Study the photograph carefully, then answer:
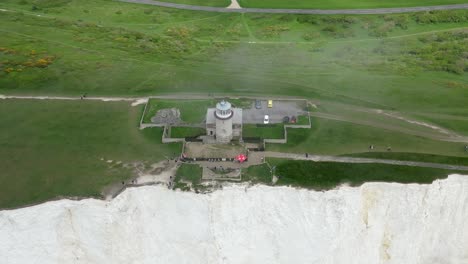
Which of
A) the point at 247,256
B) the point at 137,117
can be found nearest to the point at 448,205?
the point at 247,256

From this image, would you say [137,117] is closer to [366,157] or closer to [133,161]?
[133,161]

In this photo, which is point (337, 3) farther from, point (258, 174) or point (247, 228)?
point (247, 228)

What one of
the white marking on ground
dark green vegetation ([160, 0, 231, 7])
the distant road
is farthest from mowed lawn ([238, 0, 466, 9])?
the white marking on ground

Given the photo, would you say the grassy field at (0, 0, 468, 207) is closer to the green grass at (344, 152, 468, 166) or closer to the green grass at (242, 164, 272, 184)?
the green grass at (344, 152, 468, 166)

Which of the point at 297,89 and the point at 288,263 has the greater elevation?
the point at 297,89

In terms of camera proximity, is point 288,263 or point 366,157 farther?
point 366,157

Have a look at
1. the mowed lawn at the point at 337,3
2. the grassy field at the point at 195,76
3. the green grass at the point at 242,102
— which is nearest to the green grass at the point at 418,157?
the grassy field at the point at 195,76

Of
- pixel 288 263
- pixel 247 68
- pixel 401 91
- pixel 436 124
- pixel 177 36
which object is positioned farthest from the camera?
pixel 177 36

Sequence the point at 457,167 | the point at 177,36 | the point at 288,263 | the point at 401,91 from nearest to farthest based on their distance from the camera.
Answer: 1. the point at 288,263
2. the point at 457,167
3. the point at 401,91
4. the point at 177,36

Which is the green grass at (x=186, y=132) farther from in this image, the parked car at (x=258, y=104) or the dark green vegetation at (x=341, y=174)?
the dark green vegetation at (x=341, y=174)
